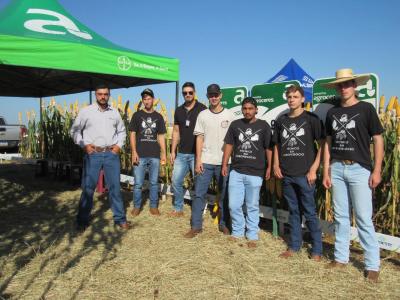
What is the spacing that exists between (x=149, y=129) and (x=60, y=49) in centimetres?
159

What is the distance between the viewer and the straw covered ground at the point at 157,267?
3170 millimetres

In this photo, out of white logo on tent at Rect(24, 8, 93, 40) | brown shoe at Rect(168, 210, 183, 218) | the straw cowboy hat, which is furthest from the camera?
brown shoe at Rect(168, 210, 183, 218)

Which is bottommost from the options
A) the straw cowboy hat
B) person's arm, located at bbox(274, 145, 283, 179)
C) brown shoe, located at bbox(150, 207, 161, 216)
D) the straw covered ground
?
the straw covered ground

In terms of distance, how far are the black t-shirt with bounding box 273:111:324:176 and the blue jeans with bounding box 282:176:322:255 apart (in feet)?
0.35

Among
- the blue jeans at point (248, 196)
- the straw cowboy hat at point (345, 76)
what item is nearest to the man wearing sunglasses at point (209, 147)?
the blue jeans at point (248, 196)

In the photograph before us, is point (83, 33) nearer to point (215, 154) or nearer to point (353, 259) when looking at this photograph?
point (215, 154)

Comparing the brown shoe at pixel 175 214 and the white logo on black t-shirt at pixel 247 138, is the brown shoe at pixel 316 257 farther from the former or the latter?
the brown shoe at pixel 175 214

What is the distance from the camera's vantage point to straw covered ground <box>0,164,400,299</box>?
125 inches

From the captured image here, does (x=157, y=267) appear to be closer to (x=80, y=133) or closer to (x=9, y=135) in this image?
(x=80, y=133)

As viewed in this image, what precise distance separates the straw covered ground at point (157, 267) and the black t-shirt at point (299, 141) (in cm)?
94

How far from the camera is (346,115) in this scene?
11.2ft

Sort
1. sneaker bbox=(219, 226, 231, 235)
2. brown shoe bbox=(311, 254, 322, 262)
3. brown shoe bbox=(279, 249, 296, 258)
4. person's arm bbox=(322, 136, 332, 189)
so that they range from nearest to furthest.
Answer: person's arm bbox=(322, 136, 332, 189)
brown shoe bbox=(311, 254, 322, 262)
brown shoe bbox=(279, 249, 296, 258)
sneaker bbox=(219, 226, 231, 235)

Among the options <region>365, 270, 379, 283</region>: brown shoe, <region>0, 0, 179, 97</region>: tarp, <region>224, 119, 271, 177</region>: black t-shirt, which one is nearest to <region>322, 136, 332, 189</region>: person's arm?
<region>224, 119, 271, 177</region>: black t-shirt

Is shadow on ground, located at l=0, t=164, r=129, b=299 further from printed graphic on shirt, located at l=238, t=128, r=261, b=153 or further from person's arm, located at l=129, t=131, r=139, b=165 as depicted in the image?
printed graphic on shirt, located at l=238, t=128, r=261, b=153
